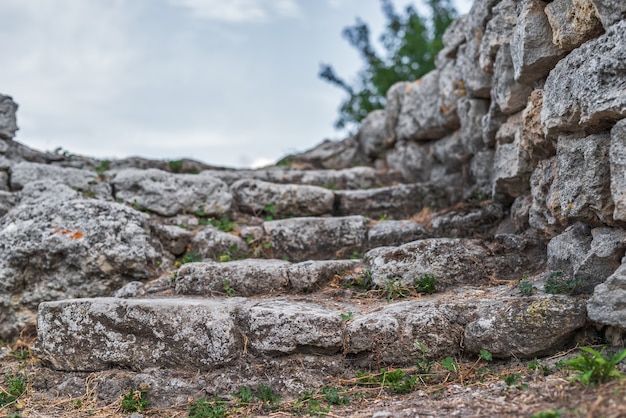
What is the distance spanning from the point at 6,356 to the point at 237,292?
208cm

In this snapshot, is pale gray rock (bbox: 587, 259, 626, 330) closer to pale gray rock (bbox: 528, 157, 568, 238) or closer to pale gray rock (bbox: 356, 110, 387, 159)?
pale gray rock (bbox: 528, 157, 568, 238)

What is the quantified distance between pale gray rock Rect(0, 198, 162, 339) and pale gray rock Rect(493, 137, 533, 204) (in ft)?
11.6

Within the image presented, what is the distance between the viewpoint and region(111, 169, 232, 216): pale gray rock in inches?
247

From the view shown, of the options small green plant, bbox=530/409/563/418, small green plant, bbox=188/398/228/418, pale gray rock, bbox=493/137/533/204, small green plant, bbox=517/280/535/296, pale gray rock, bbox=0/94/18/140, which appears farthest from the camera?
pale gray rock, bbox=0/94/18/140

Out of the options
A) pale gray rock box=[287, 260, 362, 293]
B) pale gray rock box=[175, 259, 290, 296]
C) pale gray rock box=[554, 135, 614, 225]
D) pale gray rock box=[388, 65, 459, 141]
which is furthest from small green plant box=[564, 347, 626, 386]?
pale gray rock box=[388, 65, 459, 141]

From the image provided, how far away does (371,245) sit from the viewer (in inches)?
223

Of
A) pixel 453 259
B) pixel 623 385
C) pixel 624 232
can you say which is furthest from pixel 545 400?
pixel 453 259

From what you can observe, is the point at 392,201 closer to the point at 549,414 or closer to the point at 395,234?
the point at 395,234

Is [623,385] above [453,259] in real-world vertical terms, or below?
below

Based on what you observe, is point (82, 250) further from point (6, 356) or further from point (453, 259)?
point (453, 259)

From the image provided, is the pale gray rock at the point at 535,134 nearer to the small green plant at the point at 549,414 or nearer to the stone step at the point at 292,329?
the stone step at the point at 292,329

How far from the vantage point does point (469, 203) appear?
19.4 ft

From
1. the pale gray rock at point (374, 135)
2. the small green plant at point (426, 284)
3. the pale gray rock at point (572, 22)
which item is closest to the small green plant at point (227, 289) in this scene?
the small green plant at point (426, 284)

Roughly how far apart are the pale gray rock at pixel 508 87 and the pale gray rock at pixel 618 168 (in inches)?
64.9
